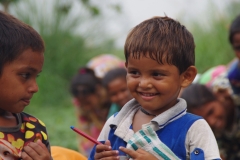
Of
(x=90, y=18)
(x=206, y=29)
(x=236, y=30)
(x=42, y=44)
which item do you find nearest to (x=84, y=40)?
(x=90, y=18)

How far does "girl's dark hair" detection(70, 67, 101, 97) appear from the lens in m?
7.05

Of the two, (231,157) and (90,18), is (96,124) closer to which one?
(231,157)

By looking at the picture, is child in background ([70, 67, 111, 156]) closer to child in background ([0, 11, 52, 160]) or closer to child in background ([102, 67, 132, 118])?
child in background ([102, 67, 132, 118])

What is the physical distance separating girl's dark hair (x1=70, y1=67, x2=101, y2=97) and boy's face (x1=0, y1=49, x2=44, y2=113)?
4.00m

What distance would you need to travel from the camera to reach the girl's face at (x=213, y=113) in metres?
5.20

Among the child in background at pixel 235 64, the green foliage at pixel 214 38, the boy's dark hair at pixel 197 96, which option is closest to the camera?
the boy's dark hair at pixel 197 96

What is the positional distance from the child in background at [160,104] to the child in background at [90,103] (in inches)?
148

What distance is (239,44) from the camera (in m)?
5.43

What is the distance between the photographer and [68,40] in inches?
416

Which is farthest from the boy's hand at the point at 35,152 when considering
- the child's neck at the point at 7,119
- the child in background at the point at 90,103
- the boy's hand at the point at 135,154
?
the child in background at the point at 90,103

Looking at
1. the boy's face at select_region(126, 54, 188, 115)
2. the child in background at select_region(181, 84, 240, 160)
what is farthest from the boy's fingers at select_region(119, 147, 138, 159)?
the child in background at select_region(181, 84, 240, 160)

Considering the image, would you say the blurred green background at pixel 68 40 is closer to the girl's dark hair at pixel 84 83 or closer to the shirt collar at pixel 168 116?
the girl's dark hair at pixel 84 83

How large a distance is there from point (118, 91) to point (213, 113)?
50.9 inches

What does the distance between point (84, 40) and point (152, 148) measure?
7801mm
